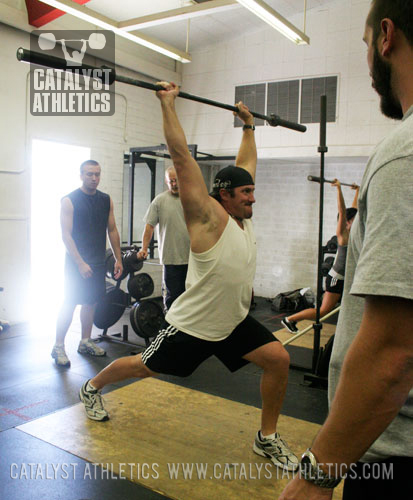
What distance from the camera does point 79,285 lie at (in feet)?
12.7

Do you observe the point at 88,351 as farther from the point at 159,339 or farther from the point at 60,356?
the point at 159,339

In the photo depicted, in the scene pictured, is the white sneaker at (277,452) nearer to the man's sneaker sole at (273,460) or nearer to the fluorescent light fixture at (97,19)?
the man's sneaker sole at (273,460)

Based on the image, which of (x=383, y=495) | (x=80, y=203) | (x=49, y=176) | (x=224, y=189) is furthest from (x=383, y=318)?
(x=49, y=176)

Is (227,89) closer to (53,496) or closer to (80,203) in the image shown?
(80,203)

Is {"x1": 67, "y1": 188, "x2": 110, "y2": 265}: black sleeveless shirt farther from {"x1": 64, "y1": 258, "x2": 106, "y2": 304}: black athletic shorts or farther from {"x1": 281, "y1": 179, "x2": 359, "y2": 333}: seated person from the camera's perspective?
{"x1": 281, "y1": 179, "x2": 359, "y2": 333}: seated person

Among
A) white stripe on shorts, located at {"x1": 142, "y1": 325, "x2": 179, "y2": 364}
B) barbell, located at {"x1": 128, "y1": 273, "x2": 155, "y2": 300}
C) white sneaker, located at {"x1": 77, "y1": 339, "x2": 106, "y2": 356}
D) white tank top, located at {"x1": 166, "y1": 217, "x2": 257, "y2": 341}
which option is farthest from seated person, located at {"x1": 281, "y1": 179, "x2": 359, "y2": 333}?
white stripe on shorts, located at {"x1": 142, "y1": 325, "x2": 179, "y2": 364}

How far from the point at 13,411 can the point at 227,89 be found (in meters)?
5.47

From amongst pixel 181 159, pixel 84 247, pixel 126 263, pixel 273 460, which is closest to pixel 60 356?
pixel 84 247

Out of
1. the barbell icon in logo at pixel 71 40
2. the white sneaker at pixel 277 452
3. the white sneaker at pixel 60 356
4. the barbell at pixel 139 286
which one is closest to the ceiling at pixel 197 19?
the barbell icon in logo at pixel 71 40

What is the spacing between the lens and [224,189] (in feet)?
7.22

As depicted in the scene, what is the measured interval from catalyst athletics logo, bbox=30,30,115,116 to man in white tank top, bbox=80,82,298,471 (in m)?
3.32

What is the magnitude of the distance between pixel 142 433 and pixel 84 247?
1.80m

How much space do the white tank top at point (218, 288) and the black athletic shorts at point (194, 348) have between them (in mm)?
42

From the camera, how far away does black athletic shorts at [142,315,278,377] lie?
211cm
